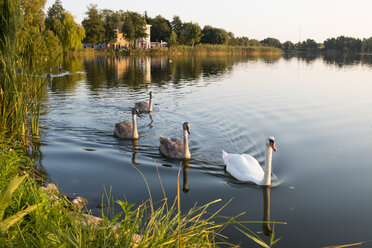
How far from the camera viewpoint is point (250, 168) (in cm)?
839

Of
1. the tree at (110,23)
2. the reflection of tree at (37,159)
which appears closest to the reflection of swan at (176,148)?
the reflection of tree at (37,159)

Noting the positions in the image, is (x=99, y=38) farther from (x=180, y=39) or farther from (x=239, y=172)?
(x=239, y=172)

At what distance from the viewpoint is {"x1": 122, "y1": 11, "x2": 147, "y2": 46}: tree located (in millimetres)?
88000

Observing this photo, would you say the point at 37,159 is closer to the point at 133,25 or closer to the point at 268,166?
the point at 268,166

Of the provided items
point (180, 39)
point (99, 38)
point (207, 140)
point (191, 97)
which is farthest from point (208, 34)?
point (207, 140)

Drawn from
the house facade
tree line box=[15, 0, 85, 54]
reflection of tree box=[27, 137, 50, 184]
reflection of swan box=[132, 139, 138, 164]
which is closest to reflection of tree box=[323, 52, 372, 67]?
tree line box=[15, 0, 85, 54]

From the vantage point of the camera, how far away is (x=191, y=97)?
A: 2136cm

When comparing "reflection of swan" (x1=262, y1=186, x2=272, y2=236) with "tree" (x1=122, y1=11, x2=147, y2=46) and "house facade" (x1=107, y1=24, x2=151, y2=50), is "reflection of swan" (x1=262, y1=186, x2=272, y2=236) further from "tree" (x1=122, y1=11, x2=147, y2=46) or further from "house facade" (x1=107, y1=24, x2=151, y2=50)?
"house facade" (x1=107, y1=24, x2=151, y2=50)

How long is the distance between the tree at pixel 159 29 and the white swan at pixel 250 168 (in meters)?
106

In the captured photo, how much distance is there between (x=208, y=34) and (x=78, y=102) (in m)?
106

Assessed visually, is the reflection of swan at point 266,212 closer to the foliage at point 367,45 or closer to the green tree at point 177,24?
the green tree at point 177,24

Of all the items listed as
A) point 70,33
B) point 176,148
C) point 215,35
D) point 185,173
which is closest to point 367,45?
point 215,35

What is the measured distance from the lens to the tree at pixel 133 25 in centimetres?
8800

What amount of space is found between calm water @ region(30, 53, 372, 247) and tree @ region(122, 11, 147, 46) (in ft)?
232
